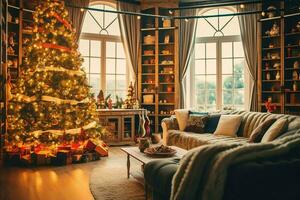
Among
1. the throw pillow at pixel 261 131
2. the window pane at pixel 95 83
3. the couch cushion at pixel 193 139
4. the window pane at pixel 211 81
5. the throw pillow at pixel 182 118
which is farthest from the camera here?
the window pane at pixel 211 81

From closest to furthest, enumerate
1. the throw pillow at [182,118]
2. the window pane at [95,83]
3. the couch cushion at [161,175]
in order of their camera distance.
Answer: the couch cushion at [161,175]
the throw pillow at [182,118]
the window pane at [95,83]

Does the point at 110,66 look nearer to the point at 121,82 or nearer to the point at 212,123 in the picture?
the point at 121,82

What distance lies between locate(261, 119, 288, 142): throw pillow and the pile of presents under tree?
3014 mm

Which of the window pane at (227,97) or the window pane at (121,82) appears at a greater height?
the window pane at (121,82)

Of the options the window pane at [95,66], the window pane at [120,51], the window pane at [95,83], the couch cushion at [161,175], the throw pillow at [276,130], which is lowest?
the couch cushion at [161,175]

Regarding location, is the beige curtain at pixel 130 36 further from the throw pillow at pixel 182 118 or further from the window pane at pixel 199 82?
the throw pillow at pixel 182 118

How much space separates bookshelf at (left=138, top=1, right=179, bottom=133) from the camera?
8.41m

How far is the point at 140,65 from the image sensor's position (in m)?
8.48

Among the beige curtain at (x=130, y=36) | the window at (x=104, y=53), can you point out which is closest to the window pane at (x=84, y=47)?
the window at (x=104, y=53)

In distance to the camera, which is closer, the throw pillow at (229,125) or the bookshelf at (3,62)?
the bookshelf at (3,62)

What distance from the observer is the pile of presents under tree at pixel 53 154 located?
5.45 meters

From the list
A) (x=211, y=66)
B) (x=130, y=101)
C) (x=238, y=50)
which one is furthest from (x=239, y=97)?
(x=130, y=101)

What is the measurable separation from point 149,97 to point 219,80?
6.13 feet

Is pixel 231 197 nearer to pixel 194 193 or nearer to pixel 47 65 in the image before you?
pixel 194 193
